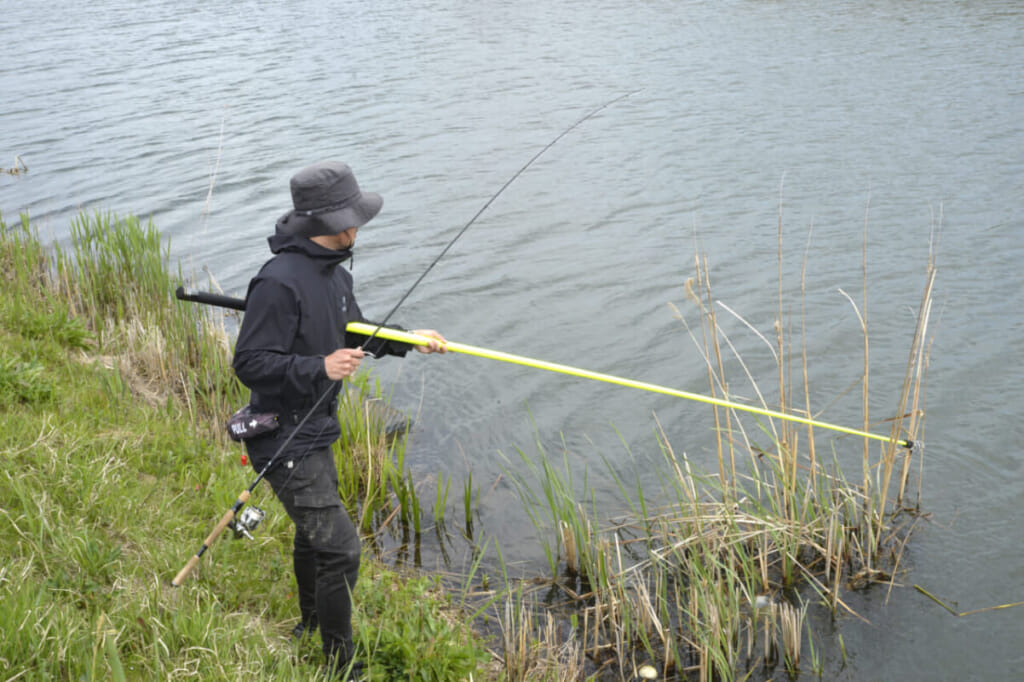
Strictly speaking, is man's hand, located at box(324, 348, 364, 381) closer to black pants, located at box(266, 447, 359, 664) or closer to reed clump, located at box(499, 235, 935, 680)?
black pants, located at box(266, 447, 359, 664)

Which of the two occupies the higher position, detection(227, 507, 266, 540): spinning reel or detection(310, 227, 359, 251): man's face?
detection(310, 227, 359, 251): man's face

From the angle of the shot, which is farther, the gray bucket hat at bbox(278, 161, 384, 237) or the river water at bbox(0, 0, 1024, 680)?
the river water at bbox(0, 0, 1024, 680)

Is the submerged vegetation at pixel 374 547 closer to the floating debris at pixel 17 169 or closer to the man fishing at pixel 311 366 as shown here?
the man fishing at pixel 311 366

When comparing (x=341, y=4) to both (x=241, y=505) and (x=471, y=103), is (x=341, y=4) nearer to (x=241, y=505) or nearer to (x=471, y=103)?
(x=471, y=103)

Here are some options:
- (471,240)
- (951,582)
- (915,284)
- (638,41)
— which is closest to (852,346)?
(915,284)

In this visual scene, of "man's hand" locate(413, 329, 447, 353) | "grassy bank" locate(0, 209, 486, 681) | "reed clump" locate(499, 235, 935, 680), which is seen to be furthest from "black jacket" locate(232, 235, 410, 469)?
"reed clump" locate(499, 235, 935, 680)

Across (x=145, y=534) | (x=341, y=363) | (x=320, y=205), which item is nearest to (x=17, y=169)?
(x=145, y=534)

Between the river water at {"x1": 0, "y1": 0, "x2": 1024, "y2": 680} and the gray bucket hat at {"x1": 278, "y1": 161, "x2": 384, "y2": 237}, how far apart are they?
2402mm

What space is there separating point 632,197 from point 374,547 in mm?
6208

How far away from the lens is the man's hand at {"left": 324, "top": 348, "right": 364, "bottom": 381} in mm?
3113

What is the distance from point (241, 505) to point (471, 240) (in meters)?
6.98

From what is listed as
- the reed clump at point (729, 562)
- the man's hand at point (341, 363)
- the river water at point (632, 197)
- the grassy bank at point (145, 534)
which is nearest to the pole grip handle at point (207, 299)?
the man's hand at point (341, 363)

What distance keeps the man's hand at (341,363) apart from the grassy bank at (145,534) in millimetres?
934

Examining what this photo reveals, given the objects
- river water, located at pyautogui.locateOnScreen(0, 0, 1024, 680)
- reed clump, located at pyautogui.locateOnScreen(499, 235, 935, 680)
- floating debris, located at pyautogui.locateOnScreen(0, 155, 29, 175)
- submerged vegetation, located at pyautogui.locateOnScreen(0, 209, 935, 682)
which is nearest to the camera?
submerged vegetation, located at pyautogui.locateOnScreen(0, 209, 935, 682)
